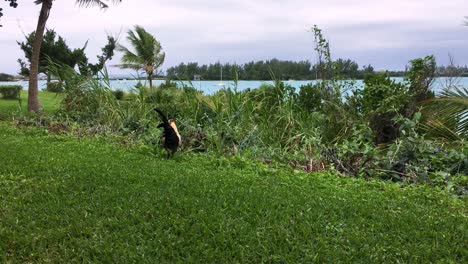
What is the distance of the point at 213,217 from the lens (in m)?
3.72

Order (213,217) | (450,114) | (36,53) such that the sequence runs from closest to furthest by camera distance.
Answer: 1. (213,217)
2. (450,114)
3. (36,53)

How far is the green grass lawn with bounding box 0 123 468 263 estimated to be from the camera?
3170 millimetres

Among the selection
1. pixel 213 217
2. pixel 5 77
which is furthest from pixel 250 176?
pixel 5 77

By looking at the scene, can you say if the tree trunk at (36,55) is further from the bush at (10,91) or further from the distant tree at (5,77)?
the distant tree at (5,77)

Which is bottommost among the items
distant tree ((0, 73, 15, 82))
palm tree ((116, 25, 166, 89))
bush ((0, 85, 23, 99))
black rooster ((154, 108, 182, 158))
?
black rooster ((154, 108, 182, 158))

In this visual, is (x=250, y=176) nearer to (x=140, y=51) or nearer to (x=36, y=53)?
(x=36, y=53)

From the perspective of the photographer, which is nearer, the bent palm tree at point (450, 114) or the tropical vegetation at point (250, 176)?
the tropical vegetation at point (250, 176)

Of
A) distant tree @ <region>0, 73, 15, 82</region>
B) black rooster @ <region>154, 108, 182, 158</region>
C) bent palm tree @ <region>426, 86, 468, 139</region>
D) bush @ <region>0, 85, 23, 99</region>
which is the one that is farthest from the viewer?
distant tree @ <region>0, 73, 15, 82</region>

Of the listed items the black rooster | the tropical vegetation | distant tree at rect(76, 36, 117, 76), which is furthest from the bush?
the black rooster

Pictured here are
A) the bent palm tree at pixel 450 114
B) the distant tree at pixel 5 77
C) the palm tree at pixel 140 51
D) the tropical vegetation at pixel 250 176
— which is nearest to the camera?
the tropical vegetation at pixel 250 176

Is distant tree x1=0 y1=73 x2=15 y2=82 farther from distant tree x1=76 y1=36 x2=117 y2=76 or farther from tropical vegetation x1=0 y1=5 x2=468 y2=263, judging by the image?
tropical vegetation x1=0 y1=5 x2=468 y2=263

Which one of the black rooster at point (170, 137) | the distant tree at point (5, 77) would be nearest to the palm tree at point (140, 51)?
the distant tree at point (5, 77)

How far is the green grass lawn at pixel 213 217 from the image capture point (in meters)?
3.17

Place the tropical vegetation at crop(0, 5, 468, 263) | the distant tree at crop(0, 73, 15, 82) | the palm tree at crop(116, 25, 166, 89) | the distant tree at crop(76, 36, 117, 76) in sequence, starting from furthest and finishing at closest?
the palm tree at crop(116, 25, 166, 89), the distant tree at crop(0, 73, 15, 82), the distant tree at crop(76, 36, 117, 76), the tropical vegetation at crop(0, 5, 468, 263)
